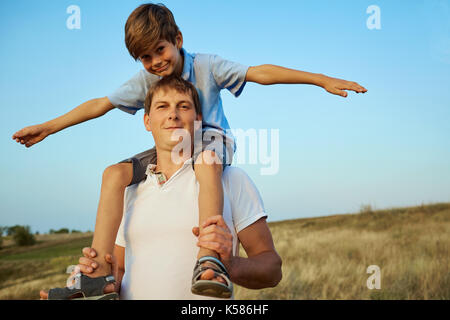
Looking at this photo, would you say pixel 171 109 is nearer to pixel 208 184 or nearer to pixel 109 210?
pixel 208 184

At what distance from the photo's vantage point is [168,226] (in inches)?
103

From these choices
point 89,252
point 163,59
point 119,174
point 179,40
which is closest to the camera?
point 89,252

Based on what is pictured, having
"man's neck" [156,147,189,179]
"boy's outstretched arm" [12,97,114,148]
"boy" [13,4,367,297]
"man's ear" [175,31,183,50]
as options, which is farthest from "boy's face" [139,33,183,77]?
"man's neck" [156,147,189,179]

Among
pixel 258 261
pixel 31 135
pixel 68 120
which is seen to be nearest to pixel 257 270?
pixel 258 261

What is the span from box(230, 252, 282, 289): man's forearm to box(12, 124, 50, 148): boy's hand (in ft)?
7.39

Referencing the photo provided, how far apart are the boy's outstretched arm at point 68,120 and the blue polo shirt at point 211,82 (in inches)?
13.2

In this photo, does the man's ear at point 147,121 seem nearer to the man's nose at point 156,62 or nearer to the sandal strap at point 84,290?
the man's nose at point 156,62

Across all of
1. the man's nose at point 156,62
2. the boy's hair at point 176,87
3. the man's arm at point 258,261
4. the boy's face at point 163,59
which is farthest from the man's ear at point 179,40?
the man's arm at point 258,261

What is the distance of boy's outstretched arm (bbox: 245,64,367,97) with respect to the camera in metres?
3.02

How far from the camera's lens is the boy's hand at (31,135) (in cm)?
374

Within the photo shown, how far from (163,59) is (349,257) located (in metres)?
11.1
